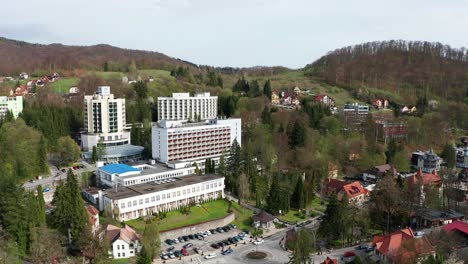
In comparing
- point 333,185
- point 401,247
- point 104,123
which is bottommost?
point 401,247

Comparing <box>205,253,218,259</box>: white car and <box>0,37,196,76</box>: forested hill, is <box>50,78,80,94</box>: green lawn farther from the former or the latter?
<box>205,253,218,259</box>: white car

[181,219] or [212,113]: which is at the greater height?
[212,113]

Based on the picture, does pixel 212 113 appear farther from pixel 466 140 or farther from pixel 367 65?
pixel 367 65

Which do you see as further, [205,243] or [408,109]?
[408,109]

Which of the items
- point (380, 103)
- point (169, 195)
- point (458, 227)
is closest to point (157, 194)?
point (169, 195)

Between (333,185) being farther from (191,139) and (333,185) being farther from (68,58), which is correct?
(68,58)

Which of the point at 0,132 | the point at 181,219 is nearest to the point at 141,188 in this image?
the point at 181,219

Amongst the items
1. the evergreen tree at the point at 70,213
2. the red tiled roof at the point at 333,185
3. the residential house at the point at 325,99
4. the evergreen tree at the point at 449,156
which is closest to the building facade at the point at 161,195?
the evergreen tree at the point at 70,213
